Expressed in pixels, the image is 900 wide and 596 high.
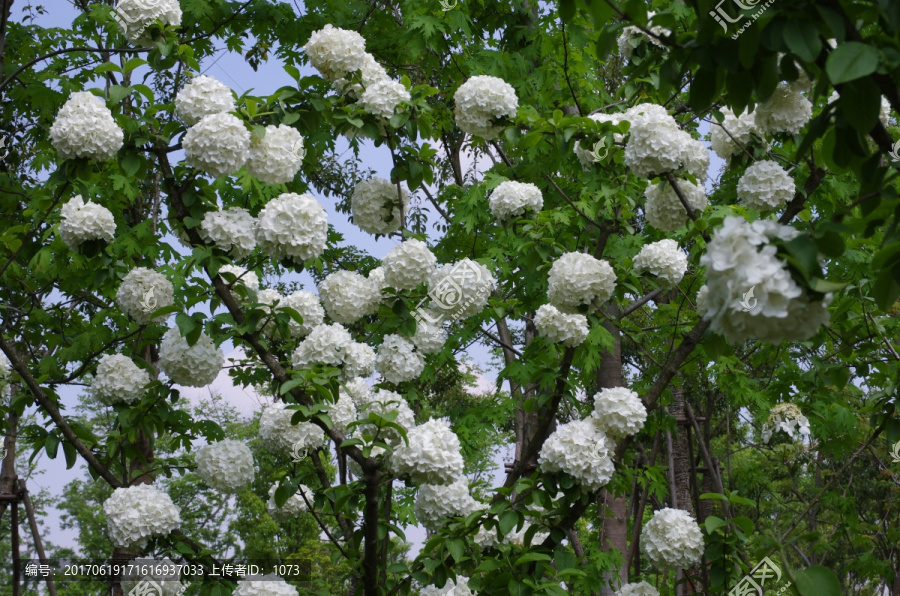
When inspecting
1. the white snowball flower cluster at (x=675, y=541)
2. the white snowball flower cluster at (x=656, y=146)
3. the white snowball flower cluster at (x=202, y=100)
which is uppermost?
the white snowball flower cluster at (x=202, y=100)

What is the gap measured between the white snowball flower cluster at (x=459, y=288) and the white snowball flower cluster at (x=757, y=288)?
1.80 meters

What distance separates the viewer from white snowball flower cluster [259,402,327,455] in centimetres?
333

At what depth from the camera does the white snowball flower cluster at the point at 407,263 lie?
121 inches

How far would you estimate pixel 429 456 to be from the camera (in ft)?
9.03

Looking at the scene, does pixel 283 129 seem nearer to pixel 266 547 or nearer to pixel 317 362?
pixel 317 362

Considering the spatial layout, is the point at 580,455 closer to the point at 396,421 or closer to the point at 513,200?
the point at 396,421

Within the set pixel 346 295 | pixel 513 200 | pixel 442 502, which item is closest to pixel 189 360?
pixel 346 295

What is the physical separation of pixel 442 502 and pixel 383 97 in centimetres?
163

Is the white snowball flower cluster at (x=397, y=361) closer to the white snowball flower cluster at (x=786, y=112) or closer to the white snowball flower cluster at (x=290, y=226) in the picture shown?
the white snowball flower cluster at (x=290, y=226)

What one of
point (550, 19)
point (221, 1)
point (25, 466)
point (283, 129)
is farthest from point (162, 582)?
point (25, 466)

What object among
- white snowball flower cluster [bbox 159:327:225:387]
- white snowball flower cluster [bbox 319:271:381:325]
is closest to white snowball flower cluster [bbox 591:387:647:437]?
white snowball flower cluster [bbox 319:271:381:325]

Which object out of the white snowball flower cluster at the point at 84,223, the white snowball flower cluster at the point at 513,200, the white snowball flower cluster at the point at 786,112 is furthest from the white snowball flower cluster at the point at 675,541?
the white snowball flower cluster at the point at 84,223

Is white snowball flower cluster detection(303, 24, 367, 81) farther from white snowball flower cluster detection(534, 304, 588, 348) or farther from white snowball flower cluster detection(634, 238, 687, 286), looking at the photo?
white snowball flower cluster detection(634, 238, 687, 286)

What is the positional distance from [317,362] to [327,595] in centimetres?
94
